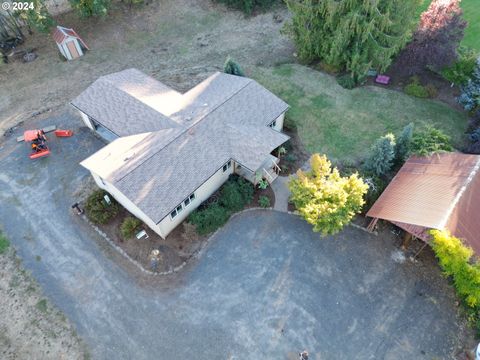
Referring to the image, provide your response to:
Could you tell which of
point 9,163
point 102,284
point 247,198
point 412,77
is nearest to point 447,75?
point 412,77

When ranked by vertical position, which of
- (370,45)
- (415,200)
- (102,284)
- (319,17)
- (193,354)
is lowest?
(193,354)

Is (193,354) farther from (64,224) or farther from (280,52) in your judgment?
(280,52)

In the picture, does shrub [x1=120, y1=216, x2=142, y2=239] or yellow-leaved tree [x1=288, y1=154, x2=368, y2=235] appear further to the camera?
shrub [x1=120, y1=216, x2=142, y2=239]

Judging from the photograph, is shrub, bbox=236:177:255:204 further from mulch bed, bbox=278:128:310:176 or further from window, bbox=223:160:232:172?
mulch bed, bbox=278:128:310:176

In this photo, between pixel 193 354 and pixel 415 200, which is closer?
pixel 193 354

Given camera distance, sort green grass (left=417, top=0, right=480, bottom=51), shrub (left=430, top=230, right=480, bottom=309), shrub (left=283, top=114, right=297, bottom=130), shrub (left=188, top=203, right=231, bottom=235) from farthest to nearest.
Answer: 1. green grass (left=417, top=0, right=480, bottom=51)
2. shrub (left=283, top=114, right=297, bottom=130)
3. shrub (left=188, top=203, right=231, bottom=235)
4. shrub (left=430, top=230, right=480, bottom=309)

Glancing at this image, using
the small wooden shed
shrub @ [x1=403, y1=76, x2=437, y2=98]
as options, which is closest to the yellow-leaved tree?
shrub @ [x1=403, y1=76, x2=437, y2=98]

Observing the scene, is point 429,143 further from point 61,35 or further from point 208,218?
point 61,35
